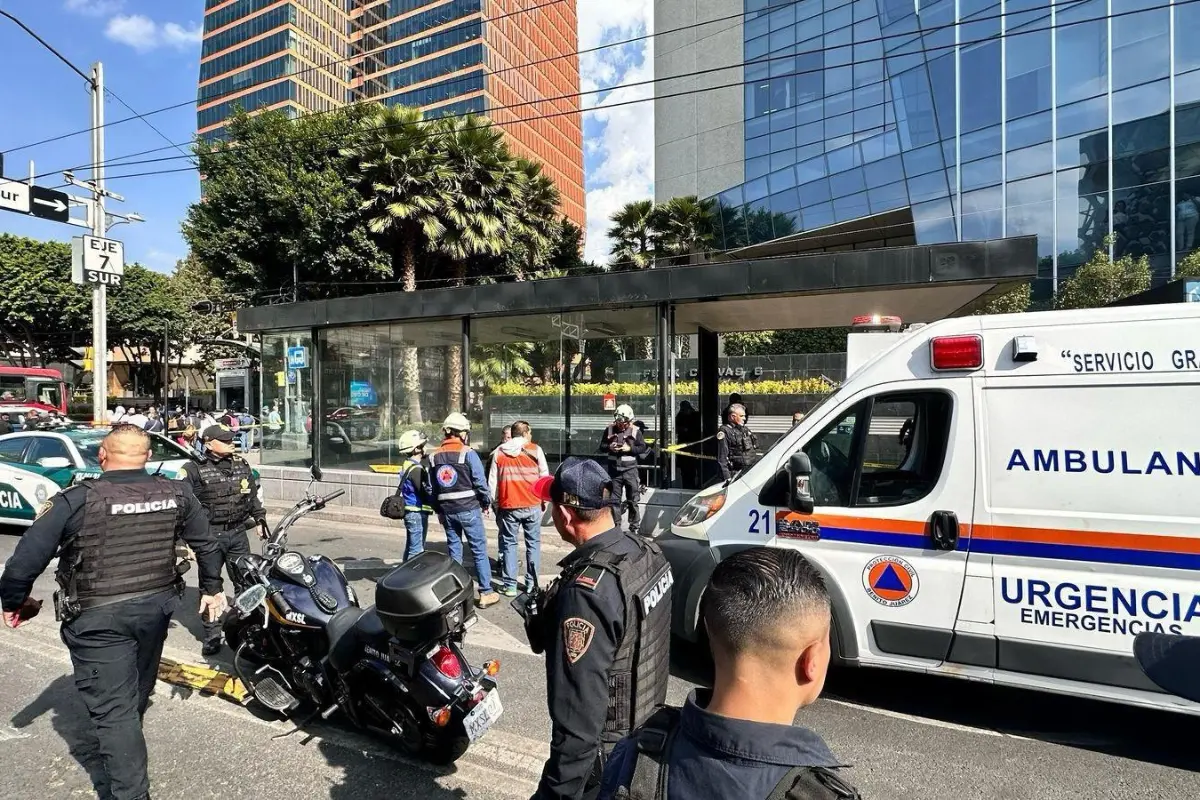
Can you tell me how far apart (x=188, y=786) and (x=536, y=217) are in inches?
884

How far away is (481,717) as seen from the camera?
9.72ft

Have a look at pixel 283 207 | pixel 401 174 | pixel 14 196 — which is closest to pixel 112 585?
pixel 14 196

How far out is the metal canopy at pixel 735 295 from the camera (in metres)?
7.75

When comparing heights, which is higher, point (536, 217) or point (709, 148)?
point (709, 148)

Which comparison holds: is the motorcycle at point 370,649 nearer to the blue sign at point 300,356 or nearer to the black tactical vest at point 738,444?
the black tactical vest at point 738,444

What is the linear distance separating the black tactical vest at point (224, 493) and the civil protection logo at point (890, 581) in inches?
173

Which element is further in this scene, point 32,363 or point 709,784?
point 32,363

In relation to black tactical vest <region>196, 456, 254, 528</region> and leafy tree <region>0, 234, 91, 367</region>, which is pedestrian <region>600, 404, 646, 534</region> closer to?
black tactical vest <region>196, 456, 254, 528</region>

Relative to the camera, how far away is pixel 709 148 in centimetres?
4378

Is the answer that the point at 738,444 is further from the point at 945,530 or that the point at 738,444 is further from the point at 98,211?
the point at 98,211

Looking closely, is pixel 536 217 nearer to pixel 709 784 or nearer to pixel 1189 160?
pixel 1189 160

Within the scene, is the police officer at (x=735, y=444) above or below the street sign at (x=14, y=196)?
below

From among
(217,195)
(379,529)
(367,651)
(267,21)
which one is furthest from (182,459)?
(267,21)

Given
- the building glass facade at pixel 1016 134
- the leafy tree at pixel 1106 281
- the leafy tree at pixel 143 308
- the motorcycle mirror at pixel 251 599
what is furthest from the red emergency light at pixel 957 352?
the leafy tree at pixel 143 308
